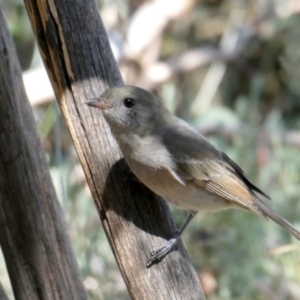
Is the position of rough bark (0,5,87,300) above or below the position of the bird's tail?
above

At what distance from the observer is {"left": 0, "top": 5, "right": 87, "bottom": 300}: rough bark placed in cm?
209

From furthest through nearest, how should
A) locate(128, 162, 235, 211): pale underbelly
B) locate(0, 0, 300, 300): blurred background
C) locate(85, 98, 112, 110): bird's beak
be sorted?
locate(0, 0, 300, 300): blurred background, locate(128, 162, 235, 211): pale underbelly, locate(85, 98, 112, 110): bird's beak

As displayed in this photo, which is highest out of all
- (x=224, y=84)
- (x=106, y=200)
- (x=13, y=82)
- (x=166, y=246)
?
(x=13, y=82)

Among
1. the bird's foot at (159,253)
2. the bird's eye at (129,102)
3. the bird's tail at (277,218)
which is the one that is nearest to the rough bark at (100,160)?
the bird's foot at (159,253)

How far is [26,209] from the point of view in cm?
212

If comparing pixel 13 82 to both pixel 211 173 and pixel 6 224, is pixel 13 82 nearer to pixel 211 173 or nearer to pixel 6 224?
pixel 6 224

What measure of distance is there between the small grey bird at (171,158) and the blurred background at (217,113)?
1.24ft

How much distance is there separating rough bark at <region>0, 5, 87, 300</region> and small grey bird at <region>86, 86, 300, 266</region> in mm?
297

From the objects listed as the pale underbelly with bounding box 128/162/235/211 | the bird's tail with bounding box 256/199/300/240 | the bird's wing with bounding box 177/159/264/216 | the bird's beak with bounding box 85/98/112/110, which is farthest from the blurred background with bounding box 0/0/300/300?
the bird's beak with bounding box 85/98/112/110

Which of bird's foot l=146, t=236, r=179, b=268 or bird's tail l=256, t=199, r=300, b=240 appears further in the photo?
bird's tail l=256, t=199, r=300, b=240

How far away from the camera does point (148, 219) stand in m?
1.93

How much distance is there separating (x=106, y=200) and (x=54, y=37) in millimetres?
541

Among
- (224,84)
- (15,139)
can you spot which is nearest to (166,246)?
(15,139)

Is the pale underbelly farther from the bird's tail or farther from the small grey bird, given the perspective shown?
the bird's tail
